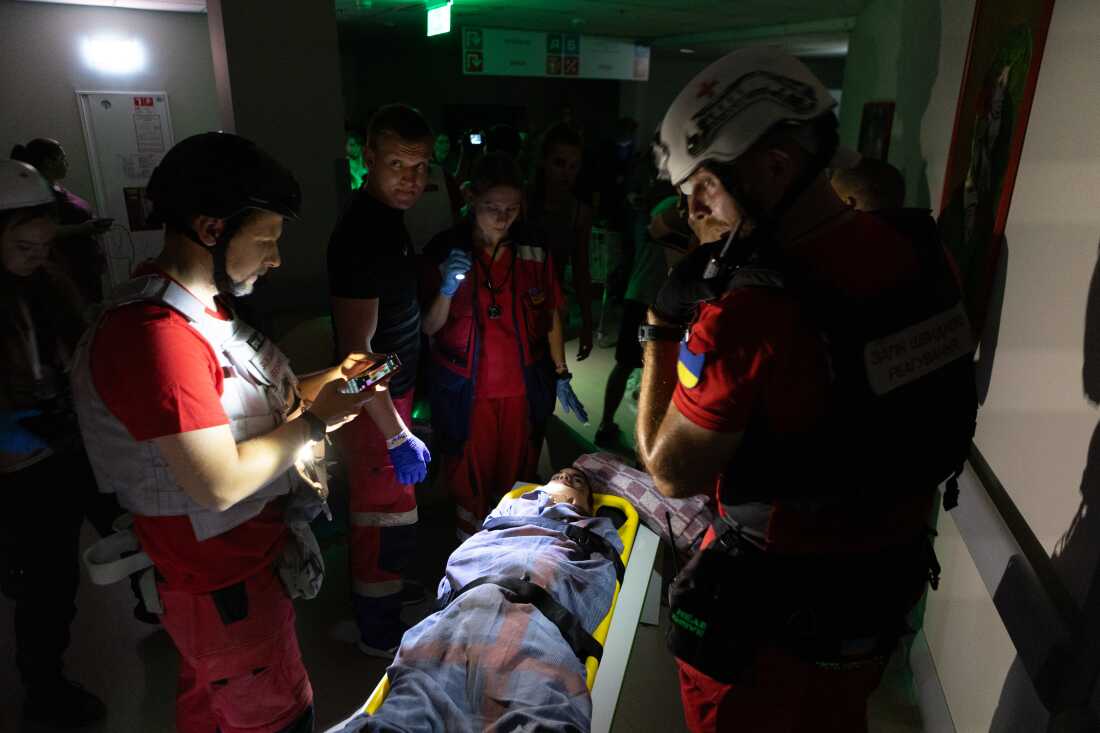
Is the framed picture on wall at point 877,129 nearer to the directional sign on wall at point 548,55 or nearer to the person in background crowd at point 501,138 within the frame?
the person in background crowd at point 501,138

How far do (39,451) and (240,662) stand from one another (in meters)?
1.28

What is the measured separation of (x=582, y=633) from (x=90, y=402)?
5.01 feet

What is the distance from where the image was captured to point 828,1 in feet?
16.8

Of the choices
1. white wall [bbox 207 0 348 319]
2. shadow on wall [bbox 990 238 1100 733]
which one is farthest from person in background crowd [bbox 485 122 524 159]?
shadow on wall [bbox 990 238 1100 733]

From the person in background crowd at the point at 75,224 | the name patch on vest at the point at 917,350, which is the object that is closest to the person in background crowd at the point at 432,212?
the person in background crowd at the point at 75,224

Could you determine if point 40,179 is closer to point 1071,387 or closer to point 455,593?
point 455,593

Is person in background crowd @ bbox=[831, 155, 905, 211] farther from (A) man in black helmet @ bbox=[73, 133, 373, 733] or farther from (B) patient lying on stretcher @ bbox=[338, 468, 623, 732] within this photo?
(A) man in black helmet @ bbox=[73, 133, 373, 733]

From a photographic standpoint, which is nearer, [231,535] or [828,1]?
[231,535]

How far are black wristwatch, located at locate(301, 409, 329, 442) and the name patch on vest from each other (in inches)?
54.5

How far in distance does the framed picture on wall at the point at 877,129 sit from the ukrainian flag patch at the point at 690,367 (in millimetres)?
2949

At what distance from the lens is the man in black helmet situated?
1461mm

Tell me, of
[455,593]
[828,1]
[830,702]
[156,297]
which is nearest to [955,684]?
[830,702]

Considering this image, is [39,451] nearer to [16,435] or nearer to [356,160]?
[16,435]

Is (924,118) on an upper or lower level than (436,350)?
upper
